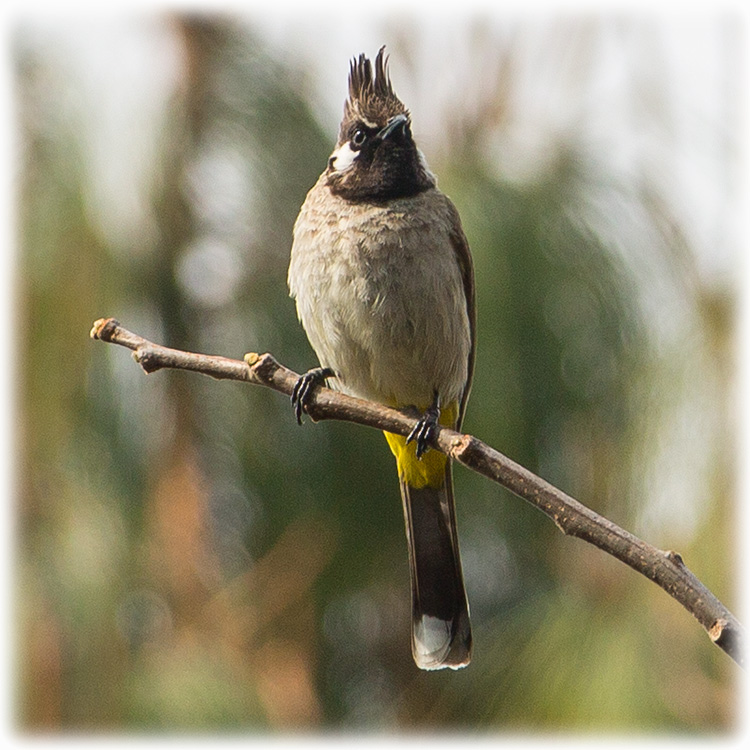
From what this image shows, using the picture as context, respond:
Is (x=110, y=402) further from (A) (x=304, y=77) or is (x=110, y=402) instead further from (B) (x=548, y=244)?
(B) (x=548, y=244)

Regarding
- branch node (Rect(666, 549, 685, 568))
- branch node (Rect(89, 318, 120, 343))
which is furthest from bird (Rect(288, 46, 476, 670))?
branch node (Rect(666, 549, 685, 568))

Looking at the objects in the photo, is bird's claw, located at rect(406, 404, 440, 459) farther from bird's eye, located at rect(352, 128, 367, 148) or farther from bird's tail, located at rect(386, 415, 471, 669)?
bird's eye, located at rect(352, 128, 367, 148)

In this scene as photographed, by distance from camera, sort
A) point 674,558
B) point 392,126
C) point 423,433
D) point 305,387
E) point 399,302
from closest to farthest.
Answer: point 674,558 → point 423,433 → point 305,387 → point 399,302 → point 392,126

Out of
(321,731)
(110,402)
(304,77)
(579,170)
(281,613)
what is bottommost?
(321,731)

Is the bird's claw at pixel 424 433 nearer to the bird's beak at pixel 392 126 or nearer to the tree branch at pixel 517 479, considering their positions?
the tree branch at pixel 517 479

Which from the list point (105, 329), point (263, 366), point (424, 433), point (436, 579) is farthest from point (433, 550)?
point (105, 329)

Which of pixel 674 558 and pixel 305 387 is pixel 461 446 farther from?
pixel 305 387

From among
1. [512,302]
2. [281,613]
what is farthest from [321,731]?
[512,302]

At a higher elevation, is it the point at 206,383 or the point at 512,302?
the point at 512,302

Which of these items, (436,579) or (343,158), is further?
(343,158)
